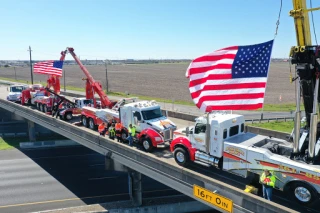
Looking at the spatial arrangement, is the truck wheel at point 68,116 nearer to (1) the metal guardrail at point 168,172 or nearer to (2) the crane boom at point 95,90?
(1) the metal guardrail at point 168,172

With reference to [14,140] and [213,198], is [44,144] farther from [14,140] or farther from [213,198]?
[213,198]

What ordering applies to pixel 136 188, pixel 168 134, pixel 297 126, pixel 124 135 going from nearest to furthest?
pixel 297 126, pixel 168 134, pixel 124 135, pixel 136 188

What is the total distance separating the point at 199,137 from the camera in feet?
47.5

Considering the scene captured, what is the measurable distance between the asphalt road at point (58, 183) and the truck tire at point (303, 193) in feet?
40.7

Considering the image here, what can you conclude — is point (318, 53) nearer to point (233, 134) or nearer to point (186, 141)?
point (233, 134)

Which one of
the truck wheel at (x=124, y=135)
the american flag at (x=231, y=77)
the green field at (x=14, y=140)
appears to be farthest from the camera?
the green field at (x=14, y=140)

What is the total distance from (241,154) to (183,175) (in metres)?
3.01

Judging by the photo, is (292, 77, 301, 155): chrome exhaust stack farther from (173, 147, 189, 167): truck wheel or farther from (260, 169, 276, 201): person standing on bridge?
(173, 147, 189, 167): truck wheel

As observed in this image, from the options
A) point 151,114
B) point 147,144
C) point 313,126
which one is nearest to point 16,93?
point 151,114

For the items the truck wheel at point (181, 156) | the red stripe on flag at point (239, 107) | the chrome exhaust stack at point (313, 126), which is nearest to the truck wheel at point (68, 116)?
the truck wheel at point (181, 156)

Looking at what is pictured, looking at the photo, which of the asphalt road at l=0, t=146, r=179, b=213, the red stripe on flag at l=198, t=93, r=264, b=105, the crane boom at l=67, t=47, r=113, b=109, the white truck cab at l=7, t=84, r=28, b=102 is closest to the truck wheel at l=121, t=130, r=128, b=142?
the asphalt road at l=0, t=146, r=179, b=213

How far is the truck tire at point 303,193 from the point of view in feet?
35.6

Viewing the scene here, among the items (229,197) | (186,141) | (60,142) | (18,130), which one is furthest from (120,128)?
(18,130)

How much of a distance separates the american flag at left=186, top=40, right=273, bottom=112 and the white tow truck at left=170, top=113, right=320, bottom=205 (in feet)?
4.72
